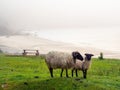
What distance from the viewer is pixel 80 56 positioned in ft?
134

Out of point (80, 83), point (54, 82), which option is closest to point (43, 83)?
point (54, 82)

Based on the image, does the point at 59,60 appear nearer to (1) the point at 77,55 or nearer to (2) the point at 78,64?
(1) the point at 77,55

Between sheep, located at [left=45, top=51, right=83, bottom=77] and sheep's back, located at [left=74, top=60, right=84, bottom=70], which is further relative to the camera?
sheep's back, located at [left=74, top=60, right=84, bottom=70]

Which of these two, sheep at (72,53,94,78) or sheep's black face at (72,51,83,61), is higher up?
sheep's black face at (72,51,83,61)

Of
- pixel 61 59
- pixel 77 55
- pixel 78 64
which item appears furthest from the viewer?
pixel 78 64

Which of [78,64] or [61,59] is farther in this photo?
[78,64]

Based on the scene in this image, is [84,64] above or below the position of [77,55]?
below

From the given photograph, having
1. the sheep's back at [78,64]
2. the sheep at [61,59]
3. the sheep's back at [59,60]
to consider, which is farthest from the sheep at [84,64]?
the sheep's back at [59,60]

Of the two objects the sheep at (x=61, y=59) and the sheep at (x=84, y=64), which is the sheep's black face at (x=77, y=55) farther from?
the sheep at (x=84, y=64)

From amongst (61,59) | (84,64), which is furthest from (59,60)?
(84,64)

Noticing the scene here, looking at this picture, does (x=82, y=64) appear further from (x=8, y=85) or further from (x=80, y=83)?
(x=8, y=85)

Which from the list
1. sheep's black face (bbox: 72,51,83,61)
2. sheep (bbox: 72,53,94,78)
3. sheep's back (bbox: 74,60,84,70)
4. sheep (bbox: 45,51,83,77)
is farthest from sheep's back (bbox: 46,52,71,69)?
sheep (bbox: 72,53,94,78)

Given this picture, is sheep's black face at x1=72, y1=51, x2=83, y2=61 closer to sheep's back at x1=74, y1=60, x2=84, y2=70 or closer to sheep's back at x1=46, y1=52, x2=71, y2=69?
sheep's back at x1=74, y1=60, x2=84, y2=70

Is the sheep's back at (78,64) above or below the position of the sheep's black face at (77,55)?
below
